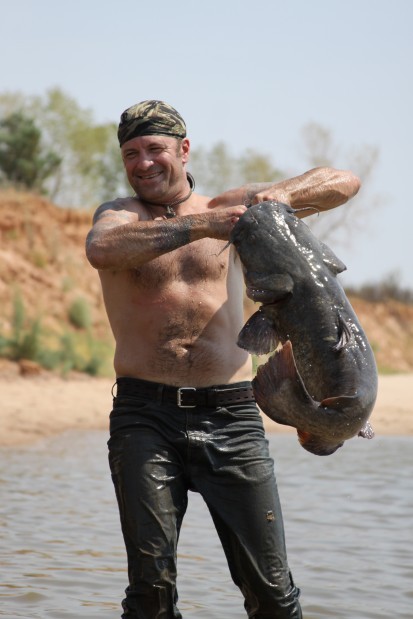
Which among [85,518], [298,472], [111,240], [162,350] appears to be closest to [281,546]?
[162,350]

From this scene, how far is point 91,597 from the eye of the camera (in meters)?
6.46

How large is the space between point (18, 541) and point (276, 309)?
4.83 metres

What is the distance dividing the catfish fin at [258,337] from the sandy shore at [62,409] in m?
9.74

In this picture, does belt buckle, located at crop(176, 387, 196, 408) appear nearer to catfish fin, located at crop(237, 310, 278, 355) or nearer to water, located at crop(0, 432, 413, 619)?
catfish fin, located at crop(237, 310, 278, 355)

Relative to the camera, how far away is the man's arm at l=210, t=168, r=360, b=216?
414 centimetres

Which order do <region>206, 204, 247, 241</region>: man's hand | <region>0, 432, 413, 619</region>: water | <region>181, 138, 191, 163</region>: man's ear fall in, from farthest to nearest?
<region>0, 432, 413, 619</region>: water < <region>181, 138, 191, 163</region>: man's ear < <region>206, 204, 247, 241</region>: man's hand

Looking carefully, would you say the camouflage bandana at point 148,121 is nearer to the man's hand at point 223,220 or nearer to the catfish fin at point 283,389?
the man's hand at point 223,220

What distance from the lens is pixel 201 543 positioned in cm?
792

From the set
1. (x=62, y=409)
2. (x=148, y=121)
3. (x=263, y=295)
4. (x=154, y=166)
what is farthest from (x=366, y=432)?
(x=62, y=409)

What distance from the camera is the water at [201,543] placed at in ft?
21.1

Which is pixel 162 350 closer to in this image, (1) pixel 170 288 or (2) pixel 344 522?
(1) pixel 170 288

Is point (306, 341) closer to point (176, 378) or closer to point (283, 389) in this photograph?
point (283, 389)

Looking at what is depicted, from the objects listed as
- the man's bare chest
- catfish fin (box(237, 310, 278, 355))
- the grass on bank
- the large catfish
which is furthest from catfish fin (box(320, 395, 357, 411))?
the grass on bank

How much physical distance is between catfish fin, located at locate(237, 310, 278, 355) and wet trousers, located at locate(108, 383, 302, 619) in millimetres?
776
